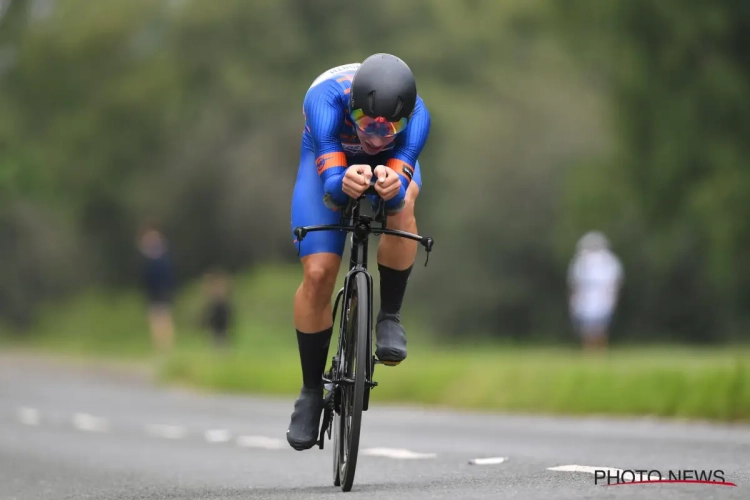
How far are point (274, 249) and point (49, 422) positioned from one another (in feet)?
115

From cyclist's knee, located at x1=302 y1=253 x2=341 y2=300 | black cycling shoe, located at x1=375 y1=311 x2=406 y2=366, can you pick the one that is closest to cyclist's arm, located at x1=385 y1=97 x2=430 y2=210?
cyclist's knee, located at x1=302 y1=253 x2=341 y2=300

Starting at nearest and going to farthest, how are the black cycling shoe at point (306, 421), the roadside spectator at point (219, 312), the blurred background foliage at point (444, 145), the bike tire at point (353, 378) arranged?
1. the bike tire at point (353, 378)
2. the black cycling shoe at point (306, 421)
3. the roadside spectator at point (219, 312)
4. the blurred background foliage at point (444, 145)

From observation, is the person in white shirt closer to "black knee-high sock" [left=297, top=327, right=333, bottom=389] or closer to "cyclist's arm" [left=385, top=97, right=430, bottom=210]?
"black knee-high sock" [left=297, top=327, right=333, bottom=389]

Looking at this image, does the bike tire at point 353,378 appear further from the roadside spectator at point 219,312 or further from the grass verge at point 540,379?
the roadside spectator at point 219,312

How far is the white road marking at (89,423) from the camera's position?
15881 mm

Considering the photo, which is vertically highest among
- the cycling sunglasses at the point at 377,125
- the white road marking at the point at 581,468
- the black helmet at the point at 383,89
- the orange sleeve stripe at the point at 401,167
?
the black helmet at the point at 383,89

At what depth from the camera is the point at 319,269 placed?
804 cm

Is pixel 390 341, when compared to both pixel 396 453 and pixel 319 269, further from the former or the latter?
pixel 396 453

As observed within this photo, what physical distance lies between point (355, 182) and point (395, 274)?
85cm

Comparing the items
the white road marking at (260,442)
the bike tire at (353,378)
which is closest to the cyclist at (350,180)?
the bike tire at (353,378)

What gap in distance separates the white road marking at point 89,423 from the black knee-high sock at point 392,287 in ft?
25.9

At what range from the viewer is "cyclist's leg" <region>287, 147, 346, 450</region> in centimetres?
805

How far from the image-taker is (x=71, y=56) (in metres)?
52.3

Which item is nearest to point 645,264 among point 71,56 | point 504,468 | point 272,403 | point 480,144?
point 480,144
